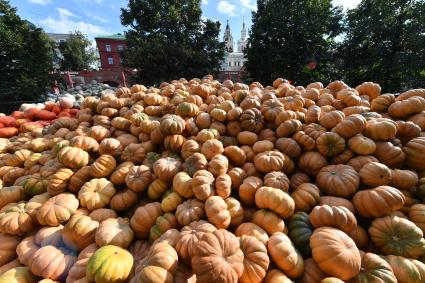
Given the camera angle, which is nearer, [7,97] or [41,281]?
[41,281]

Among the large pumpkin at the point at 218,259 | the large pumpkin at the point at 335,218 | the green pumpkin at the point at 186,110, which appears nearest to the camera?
the large pumpkin at the point at 218,259

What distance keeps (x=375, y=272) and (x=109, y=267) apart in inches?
88.3

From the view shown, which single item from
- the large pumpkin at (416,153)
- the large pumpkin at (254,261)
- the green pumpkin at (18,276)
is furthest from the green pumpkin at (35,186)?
the large pumpkin at (416,153)

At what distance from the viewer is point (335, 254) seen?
1.89m

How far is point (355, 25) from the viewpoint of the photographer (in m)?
17.6

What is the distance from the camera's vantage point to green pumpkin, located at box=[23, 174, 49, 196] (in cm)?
319

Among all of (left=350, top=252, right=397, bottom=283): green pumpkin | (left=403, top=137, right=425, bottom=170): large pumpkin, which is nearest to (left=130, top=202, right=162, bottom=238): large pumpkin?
(left=350, top=252, right=397, bottom=283): green pumpkin

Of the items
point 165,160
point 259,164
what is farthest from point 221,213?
point 165,160

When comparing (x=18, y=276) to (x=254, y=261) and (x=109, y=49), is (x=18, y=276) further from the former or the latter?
(x=109, y=49)

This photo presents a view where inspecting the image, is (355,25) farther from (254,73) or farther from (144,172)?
(144,172)

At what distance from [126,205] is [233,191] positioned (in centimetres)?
142

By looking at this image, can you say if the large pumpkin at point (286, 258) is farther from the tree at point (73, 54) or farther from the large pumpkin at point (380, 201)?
the tree at point (73, 54)

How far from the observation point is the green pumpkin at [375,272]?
1817 millimetres

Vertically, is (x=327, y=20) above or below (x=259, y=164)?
above
